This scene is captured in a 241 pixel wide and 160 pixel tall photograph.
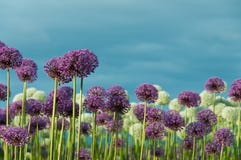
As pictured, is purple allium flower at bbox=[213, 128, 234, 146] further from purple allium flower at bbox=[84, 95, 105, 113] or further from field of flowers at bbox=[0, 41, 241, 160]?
purple allium flower at bbox=[84, 95, 105, 113]

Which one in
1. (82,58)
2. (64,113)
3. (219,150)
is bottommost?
(219,150)

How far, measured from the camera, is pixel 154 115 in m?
6.20

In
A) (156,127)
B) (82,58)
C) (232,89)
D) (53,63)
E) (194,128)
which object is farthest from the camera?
(232,89)

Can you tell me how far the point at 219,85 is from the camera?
809 cm

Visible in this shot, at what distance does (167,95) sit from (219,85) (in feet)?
7.62

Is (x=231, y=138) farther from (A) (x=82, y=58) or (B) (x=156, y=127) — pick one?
(A) (x=82, y=58)

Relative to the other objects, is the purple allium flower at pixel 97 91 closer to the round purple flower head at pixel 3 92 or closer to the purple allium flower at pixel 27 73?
the purple allium flower at pixel 27 73

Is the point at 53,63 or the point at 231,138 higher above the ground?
Result: the point at 53,63

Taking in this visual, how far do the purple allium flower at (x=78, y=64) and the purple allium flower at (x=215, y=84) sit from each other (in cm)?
437

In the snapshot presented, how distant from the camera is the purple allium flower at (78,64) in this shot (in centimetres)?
407

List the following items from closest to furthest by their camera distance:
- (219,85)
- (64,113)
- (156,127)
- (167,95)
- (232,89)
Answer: (64,113) → (156,127) → (232,89) → (219,85) → (167,95)

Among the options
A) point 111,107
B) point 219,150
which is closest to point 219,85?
point 219,150

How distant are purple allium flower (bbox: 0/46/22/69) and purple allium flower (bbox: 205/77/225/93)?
4313 millimetres

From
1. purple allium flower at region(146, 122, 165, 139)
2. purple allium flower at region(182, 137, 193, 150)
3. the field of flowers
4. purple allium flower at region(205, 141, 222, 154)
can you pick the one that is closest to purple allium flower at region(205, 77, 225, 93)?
the field of flowers
